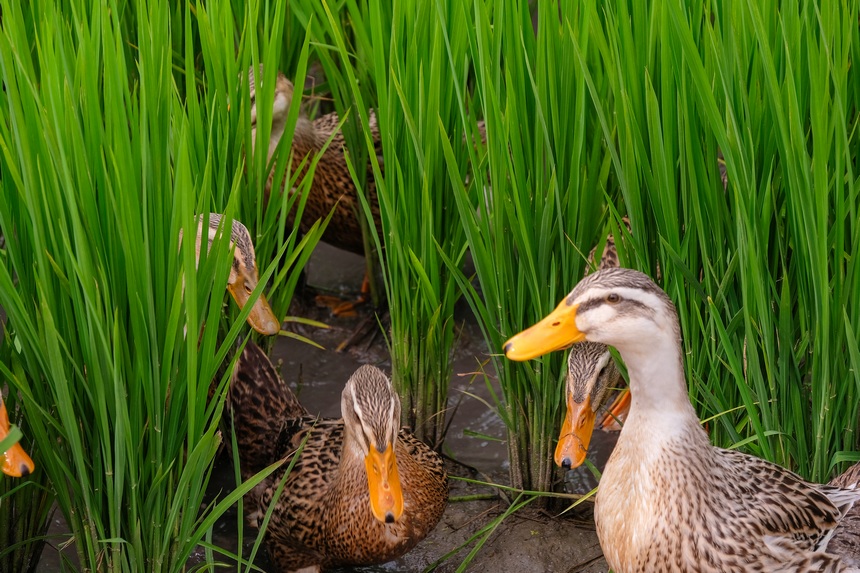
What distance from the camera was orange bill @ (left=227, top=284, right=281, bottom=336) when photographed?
3.02 meters

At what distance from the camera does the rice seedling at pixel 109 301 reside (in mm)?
2285

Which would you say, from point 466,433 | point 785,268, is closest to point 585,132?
point 785,268

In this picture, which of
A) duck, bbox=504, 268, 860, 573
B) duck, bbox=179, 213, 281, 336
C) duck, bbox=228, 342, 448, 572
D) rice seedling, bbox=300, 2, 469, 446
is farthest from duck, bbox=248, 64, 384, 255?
duck, bbox=504, 268, 860, 573

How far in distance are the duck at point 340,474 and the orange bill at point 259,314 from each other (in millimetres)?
236

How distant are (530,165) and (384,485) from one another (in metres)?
0.90

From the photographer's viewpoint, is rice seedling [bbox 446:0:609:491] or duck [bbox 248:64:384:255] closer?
rice seedling [bbox 446:0:609:491]

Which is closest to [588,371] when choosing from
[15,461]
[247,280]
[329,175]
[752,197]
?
[752,197]

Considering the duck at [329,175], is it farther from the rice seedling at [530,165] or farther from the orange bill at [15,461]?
the orange bill at [15,461]

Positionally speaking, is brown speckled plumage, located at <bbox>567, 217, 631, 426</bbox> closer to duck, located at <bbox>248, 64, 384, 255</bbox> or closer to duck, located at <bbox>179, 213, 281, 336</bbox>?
duck, located at <bbox>179, 213, 281, 336</bbox>

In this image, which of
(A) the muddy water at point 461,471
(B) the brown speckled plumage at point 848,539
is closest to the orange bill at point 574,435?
(A) the muddy water at point 461,471

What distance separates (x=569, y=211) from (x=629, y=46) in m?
0.46

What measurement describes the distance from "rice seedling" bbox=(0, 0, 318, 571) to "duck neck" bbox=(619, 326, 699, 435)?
0.83 metres

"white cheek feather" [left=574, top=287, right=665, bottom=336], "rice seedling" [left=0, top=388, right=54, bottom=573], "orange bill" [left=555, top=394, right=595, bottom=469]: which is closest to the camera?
"white cheek feather" [left=574, top=287, right=665, bottom=336]

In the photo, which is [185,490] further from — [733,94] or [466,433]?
[733,94]
